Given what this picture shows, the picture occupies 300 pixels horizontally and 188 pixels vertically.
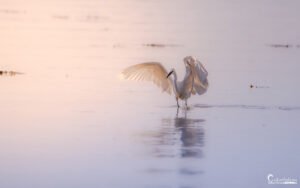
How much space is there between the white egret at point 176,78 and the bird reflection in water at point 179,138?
98 cm

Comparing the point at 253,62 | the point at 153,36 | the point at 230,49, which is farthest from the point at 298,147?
the point at 153,36

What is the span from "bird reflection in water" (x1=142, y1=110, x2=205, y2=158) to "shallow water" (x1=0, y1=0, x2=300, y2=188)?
1cm

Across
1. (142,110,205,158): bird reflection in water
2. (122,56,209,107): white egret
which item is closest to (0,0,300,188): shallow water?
(142,110,205,158): bird reflection in water

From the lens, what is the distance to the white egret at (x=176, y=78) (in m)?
14.0

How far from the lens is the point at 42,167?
9602 mm

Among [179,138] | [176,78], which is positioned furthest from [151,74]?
[179,138]

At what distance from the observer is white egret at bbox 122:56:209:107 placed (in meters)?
14.0

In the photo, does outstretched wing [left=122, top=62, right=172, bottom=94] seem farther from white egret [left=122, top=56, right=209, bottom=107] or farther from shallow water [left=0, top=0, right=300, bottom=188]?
shallow water [left=0, top=0, right=300, bottom=188]

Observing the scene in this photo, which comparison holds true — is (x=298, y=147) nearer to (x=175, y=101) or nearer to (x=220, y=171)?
(x=220, y=171)

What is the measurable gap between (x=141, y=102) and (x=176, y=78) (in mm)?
728

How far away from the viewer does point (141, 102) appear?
13.8 m

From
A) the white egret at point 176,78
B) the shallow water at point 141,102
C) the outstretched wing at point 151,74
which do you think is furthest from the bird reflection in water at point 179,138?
the outstretched wing at point 151,74

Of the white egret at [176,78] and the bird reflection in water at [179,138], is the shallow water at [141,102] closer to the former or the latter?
the bird reflection in water at [179,138]

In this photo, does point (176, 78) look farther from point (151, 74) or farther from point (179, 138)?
point (179, 138)
